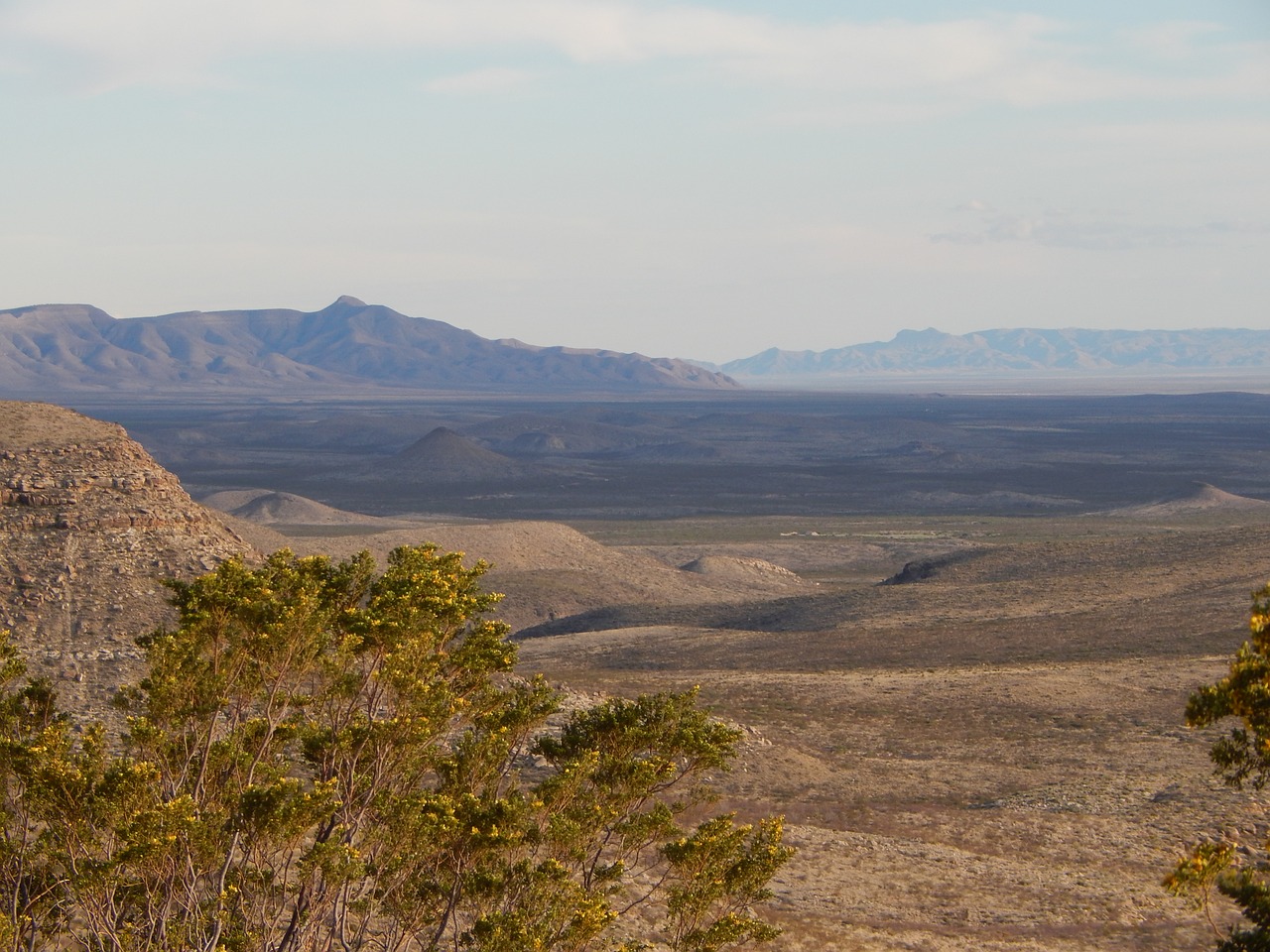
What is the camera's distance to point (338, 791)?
Result: 1216 centimetres

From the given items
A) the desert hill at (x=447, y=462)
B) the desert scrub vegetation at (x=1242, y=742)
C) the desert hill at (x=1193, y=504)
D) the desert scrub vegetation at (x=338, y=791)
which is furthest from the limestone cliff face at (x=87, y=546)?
the desert hill at (x=447, y=462)

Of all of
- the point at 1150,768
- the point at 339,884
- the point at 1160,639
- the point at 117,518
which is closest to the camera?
the point at 339,884

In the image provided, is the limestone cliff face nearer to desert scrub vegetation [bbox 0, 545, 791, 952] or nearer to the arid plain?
the arid plain

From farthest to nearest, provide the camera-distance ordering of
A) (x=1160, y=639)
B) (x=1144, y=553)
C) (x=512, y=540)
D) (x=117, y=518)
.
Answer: (x=512, y=540) < (x=1144, y=553) < (x=1160, y=639) < (x=117, y=518)

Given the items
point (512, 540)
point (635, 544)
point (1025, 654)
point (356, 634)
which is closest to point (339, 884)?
point (356, 634)

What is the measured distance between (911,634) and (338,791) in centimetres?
2897

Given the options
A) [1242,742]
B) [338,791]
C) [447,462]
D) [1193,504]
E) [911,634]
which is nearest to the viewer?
[1242,742]

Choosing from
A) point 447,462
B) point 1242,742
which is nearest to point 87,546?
point 1242,742

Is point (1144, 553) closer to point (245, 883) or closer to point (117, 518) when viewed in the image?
point (117, 518)

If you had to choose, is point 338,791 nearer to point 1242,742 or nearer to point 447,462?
point 1242,742


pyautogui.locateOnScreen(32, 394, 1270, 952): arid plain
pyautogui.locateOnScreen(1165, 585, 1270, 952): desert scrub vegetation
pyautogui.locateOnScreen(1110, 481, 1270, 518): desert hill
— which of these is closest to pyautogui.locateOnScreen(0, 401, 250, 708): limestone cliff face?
pyautogui.locateOnScreen(32, 394, 1270, 952): arid plain

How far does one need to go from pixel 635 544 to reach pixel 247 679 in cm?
6002

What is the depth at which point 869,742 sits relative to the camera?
26344mm

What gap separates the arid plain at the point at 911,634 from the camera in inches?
765
